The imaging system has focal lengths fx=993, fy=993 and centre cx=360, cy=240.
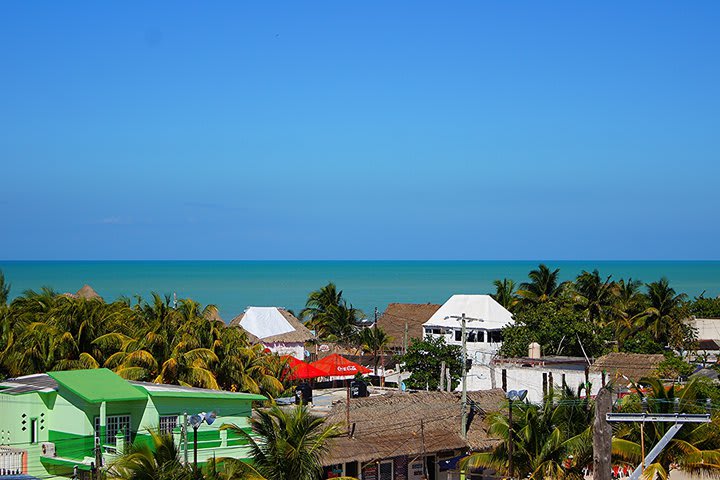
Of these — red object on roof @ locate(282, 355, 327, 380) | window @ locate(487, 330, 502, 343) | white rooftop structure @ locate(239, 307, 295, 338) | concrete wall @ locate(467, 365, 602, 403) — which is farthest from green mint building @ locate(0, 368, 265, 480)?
white rooftop structure @ locate(239, 307, 295, 338)

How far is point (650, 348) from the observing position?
59.3 meters

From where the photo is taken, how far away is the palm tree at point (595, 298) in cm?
7331

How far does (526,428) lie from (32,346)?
20.1m

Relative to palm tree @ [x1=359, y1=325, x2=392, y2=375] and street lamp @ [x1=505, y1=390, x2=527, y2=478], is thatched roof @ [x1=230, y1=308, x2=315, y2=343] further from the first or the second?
street lamp @ [x1=505, y1=390, x2=527, y2=478]

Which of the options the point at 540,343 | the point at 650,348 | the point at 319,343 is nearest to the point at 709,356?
the point at 650,348

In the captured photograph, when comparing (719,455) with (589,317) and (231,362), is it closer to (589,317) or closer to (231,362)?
(231,362)

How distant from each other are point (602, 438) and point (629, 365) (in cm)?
2740

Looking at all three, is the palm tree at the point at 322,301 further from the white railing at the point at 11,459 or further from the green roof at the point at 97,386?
the white railing at the point at 11,459

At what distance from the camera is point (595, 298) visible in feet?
242

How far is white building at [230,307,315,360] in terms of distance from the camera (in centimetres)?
6719

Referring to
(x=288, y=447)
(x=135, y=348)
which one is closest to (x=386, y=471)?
(x=288, y=447)

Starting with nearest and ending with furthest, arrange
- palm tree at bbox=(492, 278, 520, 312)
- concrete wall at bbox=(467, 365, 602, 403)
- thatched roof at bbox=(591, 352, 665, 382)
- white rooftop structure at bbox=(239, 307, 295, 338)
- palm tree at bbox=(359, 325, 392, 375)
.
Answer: concrete wall at bbox=(467, 365, 602, 403), thatched roof at bbox=(591, 352, 665, 382), white rooftop structure at bbox=(239, 307, 295, 338), palm tree at bbox=(359, 325, 392, 375), palm tree at bbox=(492, 278, 520, 312)

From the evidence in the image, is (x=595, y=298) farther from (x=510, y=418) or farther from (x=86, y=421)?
(x=86, y=421)

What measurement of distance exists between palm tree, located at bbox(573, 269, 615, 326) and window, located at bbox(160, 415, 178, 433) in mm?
49611
